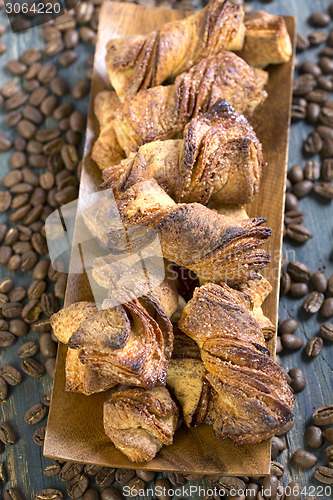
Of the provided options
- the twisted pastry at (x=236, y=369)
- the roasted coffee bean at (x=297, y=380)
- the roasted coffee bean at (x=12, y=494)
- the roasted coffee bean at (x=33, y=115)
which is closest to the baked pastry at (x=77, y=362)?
the twisted pastry at (x=236, y=369)

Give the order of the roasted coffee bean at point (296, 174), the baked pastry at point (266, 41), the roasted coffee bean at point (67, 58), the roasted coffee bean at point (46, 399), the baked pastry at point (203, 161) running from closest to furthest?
the baked pastry at point (203, 161), the roasted coffee bean at point (46, 399), the baked pastry at point (266, 41), the roasted coffee bean at point (296, 174), the roasted coffee bean at point (67, 58)

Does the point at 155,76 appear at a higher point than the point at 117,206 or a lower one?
higher

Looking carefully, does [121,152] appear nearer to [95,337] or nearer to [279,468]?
[95,337]

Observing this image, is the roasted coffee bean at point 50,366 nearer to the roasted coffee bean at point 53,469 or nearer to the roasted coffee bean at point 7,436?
the roasted coffee bean at point 7,436

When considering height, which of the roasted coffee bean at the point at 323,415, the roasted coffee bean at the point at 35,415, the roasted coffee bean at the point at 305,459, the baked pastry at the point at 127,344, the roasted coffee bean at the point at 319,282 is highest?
the baked pastry at the point at 127,344

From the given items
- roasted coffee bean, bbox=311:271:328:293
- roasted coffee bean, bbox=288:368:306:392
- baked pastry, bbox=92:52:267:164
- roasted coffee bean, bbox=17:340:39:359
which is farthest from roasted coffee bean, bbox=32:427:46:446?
roasted coffee bean, bbox=311:271:328:293

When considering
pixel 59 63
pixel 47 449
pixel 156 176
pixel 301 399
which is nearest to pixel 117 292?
pixel 156 176

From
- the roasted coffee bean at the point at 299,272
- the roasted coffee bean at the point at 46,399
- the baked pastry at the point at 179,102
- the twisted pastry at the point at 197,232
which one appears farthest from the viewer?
the roasted coffee bean at the point at 299,272
